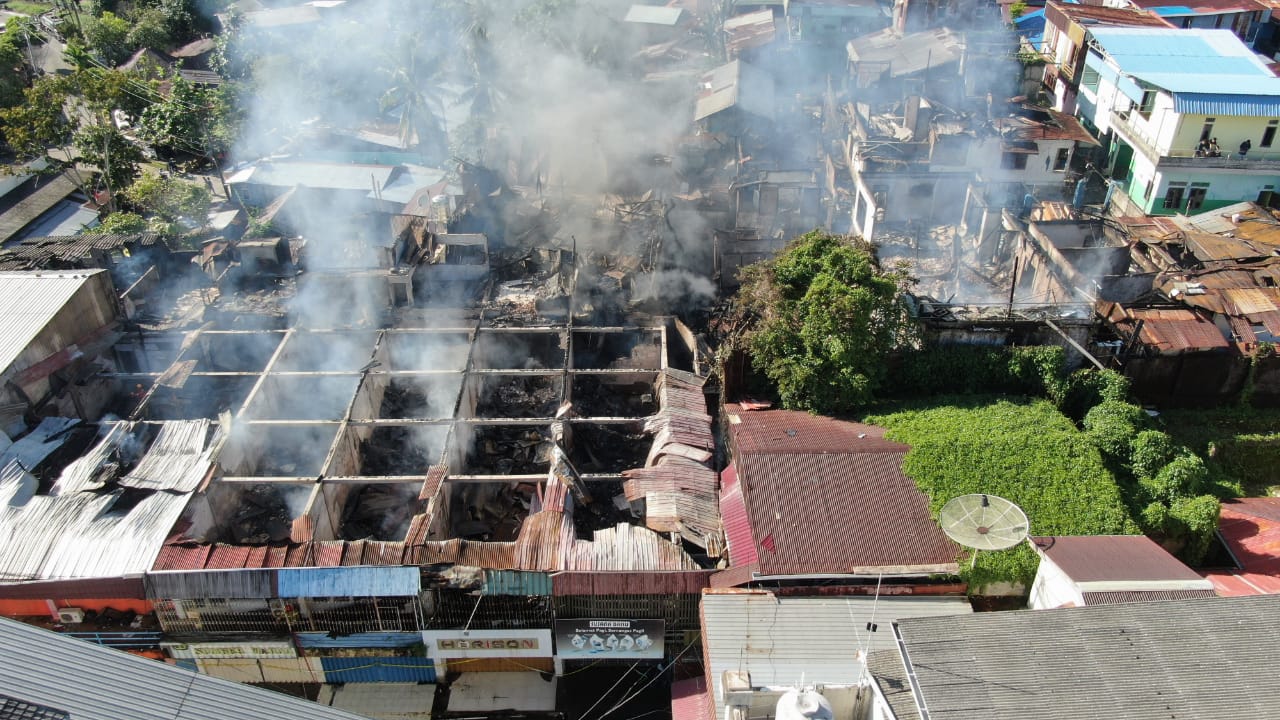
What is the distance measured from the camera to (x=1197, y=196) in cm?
3288

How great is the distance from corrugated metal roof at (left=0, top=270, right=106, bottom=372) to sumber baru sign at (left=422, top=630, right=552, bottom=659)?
1300cm

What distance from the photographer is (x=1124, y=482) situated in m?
19.8

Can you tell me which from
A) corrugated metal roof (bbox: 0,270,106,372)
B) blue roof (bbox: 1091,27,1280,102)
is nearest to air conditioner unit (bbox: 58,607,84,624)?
corrugated metal roof (bbox: 0,270,106,372)

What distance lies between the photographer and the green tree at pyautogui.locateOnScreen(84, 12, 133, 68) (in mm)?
49281

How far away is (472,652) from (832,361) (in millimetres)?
10933

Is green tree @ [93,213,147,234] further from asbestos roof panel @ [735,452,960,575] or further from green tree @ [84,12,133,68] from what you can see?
asbestos roof panel @ [735,452,960,575]

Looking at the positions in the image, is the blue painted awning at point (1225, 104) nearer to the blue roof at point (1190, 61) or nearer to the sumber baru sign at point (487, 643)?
the blue roof at point (1190, 61)

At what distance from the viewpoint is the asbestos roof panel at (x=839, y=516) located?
17000mm

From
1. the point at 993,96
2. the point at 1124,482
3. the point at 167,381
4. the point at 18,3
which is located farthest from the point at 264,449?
the point at 18,3

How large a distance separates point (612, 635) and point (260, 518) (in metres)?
9.96

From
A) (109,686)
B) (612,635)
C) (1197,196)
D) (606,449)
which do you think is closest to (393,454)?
(606,449)

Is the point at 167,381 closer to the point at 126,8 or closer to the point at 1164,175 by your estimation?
the point at 1164,175

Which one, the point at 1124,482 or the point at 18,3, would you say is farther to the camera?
the point at 18,3

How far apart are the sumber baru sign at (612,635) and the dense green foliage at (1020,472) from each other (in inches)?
250
